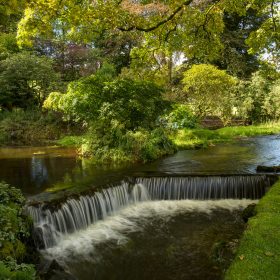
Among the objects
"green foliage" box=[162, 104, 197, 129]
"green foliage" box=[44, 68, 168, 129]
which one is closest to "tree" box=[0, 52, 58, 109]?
"green foliage" box=[44, 68, 168, 129]

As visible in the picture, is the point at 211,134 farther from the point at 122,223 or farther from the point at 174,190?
the point at 122,223

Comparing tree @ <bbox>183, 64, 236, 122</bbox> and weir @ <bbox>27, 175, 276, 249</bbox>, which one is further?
tree @ <bbox>183, 64, 236, 122</bbox>

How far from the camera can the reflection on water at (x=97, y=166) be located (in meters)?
11.5

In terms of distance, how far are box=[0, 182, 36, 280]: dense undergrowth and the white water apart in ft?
2.61

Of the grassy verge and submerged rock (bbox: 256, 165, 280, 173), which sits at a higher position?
submerged rock (bbox: 256, 165, 280, 173)

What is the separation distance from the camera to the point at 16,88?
2469 cm

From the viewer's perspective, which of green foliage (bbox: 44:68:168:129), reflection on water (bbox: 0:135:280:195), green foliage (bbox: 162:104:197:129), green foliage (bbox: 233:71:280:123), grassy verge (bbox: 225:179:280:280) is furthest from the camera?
green foliage (bbox: 233:71:280:123)

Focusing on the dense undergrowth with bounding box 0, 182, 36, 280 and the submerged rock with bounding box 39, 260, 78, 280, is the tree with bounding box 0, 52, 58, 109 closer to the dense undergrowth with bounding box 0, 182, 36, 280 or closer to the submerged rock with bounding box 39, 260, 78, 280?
the dense undergrowth with bounding box 0, 182, 36, 280

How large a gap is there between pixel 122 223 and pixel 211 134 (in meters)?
12.6

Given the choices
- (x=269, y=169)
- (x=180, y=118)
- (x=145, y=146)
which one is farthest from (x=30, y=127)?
(x=269, y=169)

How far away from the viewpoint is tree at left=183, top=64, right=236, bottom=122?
2347 centimetres

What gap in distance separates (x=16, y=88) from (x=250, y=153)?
17.1 metres

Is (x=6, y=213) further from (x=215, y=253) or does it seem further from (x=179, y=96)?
(x=179, y=96)

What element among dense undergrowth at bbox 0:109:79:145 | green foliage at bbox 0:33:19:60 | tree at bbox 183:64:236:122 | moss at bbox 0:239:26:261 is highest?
green foliage at bbox 0:33:19:60
